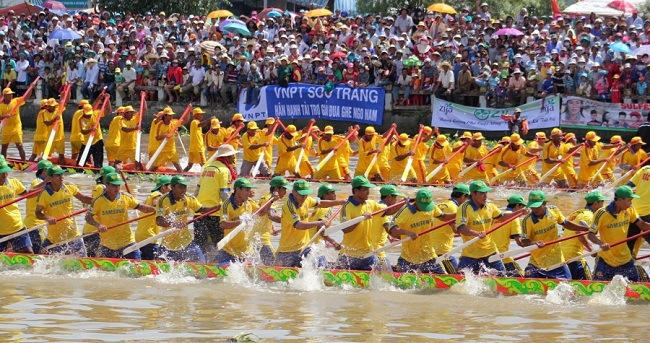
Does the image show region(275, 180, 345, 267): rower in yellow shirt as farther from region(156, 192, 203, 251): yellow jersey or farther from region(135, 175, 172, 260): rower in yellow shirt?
region(135, 175, 172, 260): rower in yellow shirt

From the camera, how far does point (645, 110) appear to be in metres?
24.1

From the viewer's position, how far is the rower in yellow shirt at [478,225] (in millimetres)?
12211

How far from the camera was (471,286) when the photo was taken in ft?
40.3

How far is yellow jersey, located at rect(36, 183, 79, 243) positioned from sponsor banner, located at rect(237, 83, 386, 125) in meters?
13.8

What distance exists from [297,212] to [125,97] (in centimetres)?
1763

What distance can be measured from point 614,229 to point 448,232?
1.65m

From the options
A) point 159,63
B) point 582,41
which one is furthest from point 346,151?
point 159,63

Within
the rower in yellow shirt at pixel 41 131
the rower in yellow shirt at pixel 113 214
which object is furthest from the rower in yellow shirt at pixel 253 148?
the rower in yellow shirt at pixel 113 214

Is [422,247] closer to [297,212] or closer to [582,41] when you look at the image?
[297,212]

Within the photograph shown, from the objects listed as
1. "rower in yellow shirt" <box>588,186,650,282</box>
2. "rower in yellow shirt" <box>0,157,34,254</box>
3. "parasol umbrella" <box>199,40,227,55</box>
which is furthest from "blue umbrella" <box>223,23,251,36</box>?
"rower in yellow shirt" <box>588,186,650,282</box>

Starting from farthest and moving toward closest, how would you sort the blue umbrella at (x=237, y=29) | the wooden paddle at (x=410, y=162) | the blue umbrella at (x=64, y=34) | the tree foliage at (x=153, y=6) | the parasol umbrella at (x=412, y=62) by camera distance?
the tree foliage at (x=153, y=6)
the blue umbrella at (x=64, y=34)
the blue umbrella at (x=237, y=29)
the parasol umbrella at (x=412, y=62)
the wooden paddle at (x=410, y=162)

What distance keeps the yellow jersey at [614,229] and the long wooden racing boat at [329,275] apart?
36 centimetres

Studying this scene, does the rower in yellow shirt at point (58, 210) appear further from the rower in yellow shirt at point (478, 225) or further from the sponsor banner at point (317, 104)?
the sponsor banner at point (317, 104)

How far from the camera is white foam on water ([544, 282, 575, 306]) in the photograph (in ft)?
39.4
